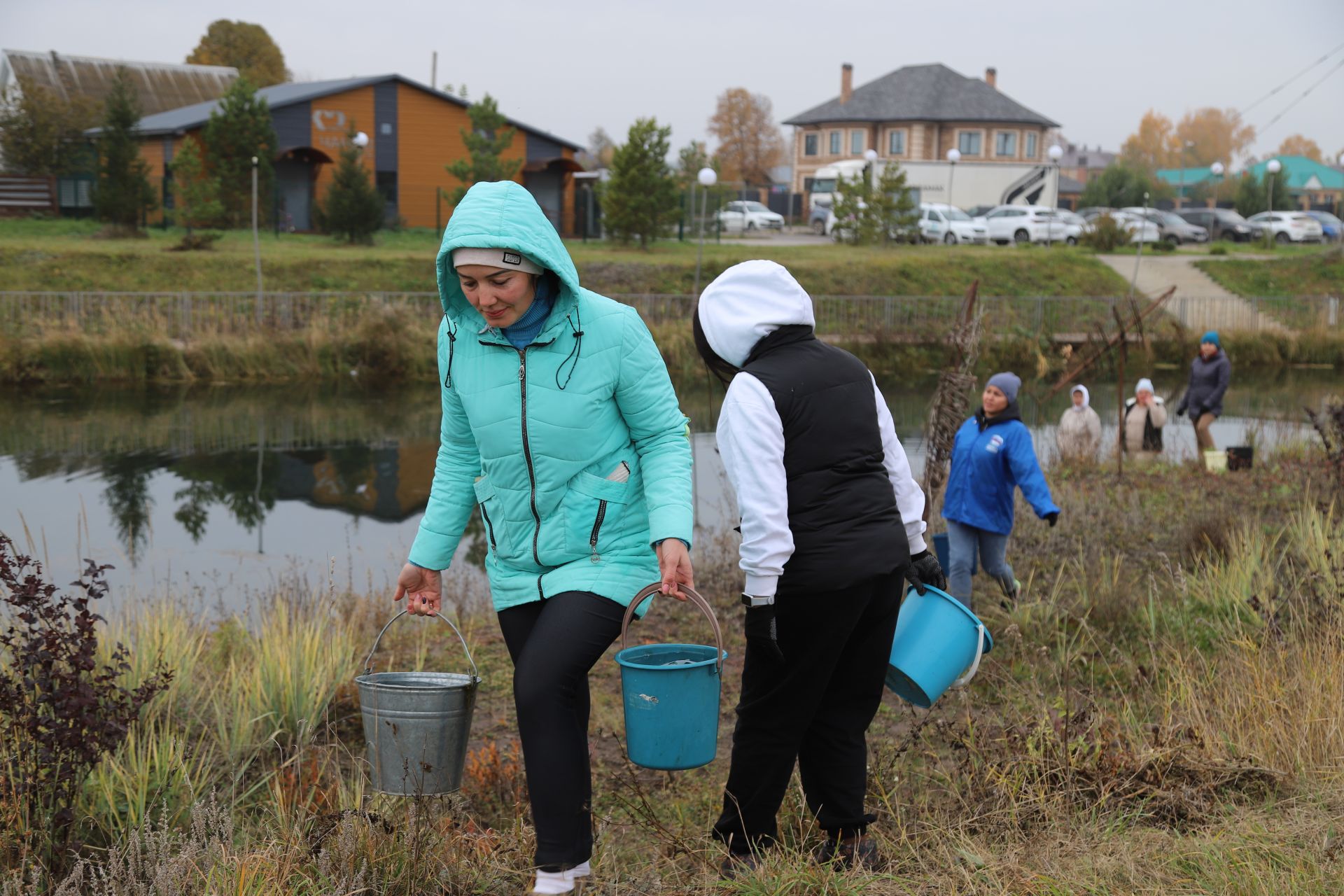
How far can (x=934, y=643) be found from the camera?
4027mm

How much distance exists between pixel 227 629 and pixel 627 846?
329cm

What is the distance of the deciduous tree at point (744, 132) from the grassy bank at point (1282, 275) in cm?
4349

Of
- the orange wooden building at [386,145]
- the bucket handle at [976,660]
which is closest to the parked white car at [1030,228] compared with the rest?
the orange wooden building at [386,145]

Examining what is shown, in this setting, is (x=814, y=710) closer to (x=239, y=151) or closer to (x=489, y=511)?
(x=489, y=511)

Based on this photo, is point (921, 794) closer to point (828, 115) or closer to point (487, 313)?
point (487, 313)

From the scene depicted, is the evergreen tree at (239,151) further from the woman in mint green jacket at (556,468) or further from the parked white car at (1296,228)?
the parked white car at (1296,228)

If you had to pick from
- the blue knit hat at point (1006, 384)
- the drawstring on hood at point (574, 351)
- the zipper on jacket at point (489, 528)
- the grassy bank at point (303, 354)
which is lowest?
the grassy bank at point (303, 354)

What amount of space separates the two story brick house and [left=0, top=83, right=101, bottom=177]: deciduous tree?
41.8 meters

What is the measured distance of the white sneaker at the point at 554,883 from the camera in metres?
3.06

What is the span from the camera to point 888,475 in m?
3.56

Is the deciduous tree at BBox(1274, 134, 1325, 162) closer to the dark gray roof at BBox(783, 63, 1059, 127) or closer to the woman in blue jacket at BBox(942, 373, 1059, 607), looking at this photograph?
the dark gray roof at BBox(783, 63, 1059, 127)

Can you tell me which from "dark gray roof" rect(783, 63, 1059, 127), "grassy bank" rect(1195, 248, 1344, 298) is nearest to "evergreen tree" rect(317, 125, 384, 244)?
"grassy bank" rect(1195, 248, 1344, 298)

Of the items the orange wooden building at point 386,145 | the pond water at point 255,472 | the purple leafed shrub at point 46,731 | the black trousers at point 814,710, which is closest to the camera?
the black trousers at point 814,710

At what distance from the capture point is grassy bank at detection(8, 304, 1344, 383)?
19500 millimetres
